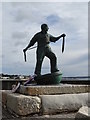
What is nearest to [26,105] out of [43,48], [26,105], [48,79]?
[26,105]

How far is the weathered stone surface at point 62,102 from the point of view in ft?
14.3

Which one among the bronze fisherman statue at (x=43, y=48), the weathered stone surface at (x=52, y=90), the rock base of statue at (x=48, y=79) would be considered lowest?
the weathered stone surface at (x=52, y=90)

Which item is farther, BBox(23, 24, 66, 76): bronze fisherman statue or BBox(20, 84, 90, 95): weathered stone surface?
BBox(23, 24, 66, 76): bronze fisherman statue

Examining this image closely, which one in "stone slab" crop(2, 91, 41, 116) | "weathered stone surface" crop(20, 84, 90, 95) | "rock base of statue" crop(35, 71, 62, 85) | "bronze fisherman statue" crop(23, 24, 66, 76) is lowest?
"stone slab" crop(2, 91, 41, 116)

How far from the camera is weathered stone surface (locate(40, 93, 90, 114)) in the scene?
14.3ft

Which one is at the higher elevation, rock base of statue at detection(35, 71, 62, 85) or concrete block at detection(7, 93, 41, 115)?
rock base of statue at detection(35, 71, 62, 85)

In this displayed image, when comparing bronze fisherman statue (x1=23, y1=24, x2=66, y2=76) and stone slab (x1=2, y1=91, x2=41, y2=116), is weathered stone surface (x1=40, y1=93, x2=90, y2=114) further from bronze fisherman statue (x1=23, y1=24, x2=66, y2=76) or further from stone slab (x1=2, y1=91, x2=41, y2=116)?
bronze fisherman statue (x1=23, y1=24, x2=66, y2=76)

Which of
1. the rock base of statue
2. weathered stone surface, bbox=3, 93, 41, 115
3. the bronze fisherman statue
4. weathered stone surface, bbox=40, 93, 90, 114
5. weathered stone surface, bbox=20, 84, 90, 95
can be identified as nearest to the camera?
weathered stone surface, bbox=3, 93, 41, 115

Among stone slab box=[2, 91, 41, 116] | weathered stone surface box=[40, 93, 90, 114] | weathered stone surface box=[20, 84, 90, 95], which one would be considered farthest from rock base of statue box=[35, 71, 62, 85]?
stone slab box=[2, 91, 41, 116]

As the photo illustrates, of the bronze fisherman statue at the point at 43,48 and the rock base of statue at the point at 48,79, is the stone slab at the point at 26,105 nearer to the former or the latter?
the rock base of statue at the point at 48,79

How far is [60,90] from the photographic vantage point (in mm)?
4770

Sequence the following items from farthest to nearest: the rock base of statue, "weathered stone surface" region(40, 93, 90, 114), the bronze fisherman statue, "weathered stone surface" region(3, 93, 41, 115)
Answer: the bronze fisherman statue → the rock base of statue → "weathered stone surface" region(40, 93, 90, 114) → "weathered stone surface" region(3, 93, 41, 115)

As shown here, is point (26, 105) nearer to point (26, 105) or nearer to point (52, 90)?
point (26, 105)

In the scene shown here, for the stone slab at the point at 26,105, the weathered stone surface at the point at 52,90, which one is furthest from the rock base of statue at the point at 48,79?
the stone slab at the point at 26,105
